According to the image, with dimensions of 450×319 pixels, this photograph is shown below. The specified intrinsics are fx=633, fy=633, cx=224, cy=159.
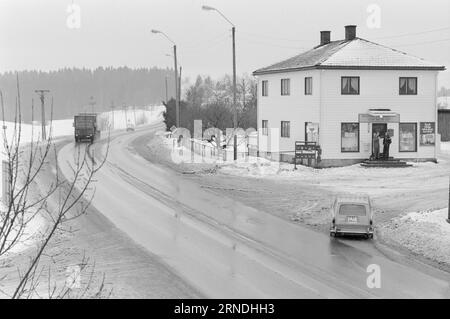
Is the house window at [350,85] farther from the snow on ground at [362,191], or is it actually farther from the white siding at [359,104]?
the snow on ground at [362,191]

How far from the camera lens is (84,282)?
44.6 ft

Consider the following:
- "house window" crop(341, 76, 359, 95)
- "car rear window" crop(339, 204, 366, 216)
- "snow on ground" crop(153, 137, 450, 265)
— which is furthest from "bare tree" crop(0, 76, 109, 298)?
"house window" crop(341, 76, 359, 95)

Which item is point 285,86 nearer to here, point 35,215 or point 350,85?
point 350,85

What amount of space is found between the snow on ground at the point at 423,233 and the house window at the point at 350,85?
55.1ft

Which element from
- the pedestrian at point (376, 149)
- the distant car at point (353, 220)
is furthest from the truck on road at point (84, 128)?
the distant car at point (353, 220)

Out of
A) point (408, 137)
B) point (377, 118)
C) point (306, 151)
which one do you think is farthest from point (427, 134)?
point (306, 151)

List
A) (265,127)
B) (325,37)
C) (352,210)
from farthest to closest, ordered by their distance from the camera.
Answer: (325,37) → (265,127) → (352,210)

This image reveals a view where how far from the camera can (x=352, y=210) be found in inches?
736

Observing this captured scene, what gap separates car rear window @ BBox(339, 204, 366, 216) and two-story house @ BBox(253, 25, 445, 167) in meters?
17.6

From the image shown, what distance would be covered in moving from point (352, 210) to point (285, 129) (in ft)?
72.0

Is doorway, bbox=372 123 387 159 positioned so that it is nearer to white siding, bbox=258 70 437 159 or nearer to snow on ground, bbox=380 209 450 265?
white siding, bbox=258 70 437 159
